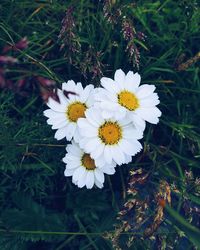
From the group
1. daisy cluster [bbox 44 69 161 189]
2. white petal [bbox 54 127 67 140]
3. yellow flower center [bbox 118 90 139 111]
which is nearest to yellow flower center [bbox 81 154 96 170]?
daisy cluster [bbox 44 69 161 189]

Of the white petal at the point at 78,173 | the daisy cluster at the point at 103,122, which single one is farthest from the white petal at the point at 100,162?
the white petal at the point at 78,173

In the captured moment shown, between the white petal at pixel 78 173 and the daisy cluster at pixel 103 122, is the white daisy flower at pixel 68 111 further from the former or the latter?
the white petal at pixel 78 173

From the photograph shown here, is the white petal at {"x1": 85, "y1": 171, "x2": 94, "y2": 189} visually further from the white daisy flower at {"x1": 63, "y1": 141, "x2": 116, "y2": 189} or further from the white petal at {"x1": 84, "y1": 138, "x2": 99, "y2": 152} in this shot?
the white petal at {"x1": 84, "y1": 138, "x2": 99, "y2": 152}

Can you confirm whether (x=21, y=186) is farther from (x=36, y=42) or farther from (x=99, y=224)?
(x=36, y=42)

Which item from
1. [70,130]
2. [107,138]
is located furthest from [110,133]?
[70,130]

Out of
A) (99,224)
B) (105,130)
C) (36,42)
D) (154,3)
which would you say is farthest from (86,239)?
(154,3)

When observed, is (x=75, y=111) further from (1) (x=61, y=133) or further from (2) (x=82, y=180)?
(2) (x=82, y=180)
